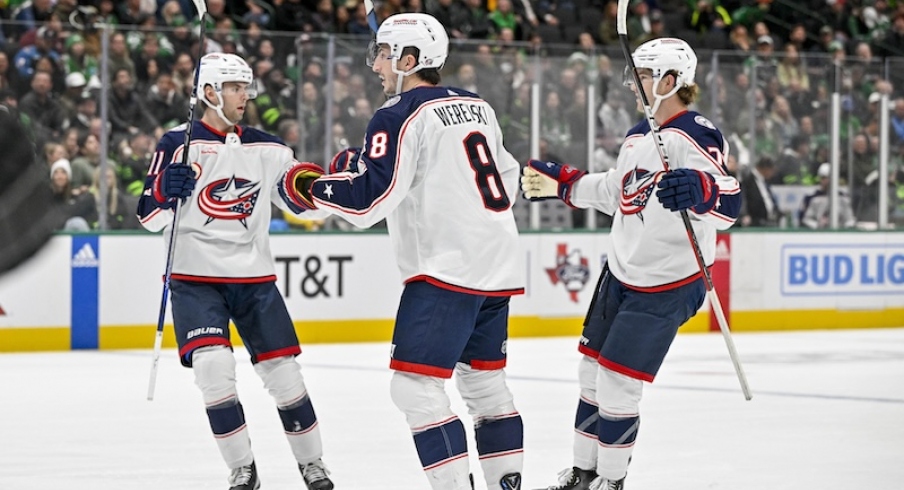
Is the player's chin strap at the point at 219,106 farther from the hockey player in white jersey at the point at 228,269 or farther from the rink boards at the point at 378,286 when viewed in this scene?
the rink boards at the point at 378,286

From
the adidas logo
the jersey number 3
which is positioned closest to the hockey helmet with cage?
the jersey number 3

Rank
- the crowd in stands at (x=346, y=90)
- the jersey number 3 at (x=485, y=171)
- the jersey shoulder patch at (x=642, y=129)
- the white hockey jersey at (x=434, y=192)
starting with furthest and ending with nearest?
the crowd in stands at (x=346, y=90) → the jersey shoulder patch at (x=642, y=129) → the jersey number 3 at (x=485, y=171) → the white hockey jersey at (x=434, y=192)

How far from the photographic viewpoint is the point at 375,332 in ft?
34.7

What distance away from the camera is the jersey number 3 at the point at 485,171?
3857 millimetres

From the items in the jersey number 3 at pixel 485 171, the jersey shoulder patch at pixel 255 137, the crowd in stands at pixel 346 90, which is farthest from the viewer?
the crowd in stands at pixel 346 90

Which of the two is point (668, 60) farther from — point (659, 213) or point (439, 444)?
point (439, 444)

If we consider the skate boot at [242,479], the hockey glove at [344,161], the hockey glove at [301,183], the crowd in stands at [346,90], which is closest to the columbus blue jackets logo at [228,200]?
the hockey glove at [301,183]

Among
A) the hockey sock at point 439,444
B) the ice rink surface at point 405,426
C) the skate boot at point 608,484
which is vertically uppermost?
the hockey sock at point 439,444

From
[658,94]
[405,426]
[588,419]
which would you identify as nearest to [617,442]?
[588,419]

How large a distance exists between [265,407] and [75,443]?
125 centimetres

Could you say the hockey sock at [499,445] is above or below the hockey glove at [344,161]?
below

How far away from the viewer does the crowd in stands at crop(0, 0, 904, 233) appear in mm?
9539

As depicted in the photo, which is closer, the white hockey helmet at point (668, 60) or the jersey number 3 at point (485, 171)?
the jersey number 3 at point (485, 171)

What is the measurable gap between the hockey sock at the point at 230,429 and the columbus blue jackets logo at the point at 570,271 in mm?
6757
